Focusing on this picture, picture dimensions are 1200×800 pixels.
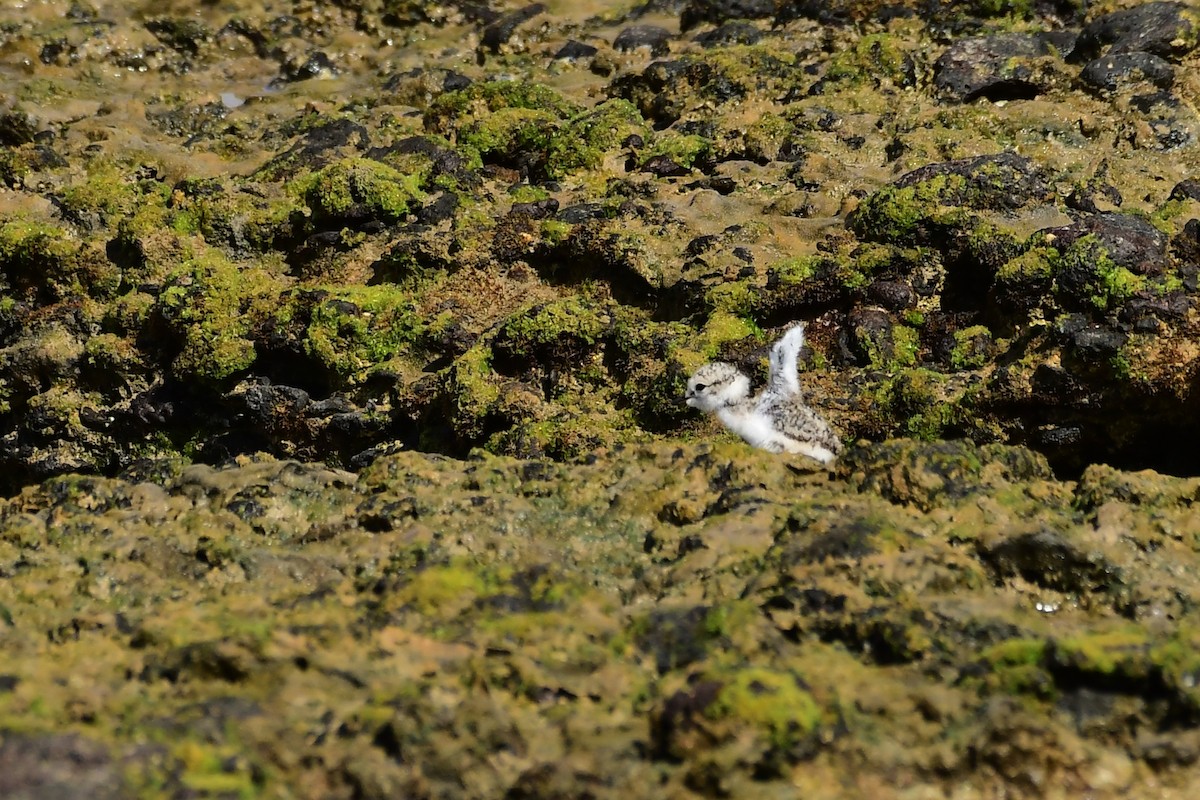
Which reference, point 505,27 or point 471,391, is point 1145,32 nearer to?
point 505,27

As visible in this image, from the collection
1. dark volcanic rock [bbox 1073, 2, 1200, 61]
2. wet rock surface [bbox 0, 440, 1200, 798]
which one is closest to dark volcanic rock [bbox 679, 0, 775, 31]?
dark volcanic rock [bbox 1073, 2, 1200, 61]

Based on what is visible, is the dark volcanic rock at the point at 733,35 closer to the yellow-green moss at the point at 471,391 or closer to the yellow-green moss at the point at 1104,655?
the yellow-green moss at the point at 471,391

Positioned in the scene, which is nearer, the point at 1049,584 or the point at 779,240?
the point at 1049,584

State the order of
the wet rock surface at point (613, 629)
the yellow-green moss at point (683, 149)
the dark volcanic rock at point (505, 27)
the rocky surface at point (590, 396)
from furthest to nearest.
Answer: the dark volcanic rock at point (505, 27)
the yellow-green moss at point (683, 149)
the rocky surface at point (590, 396)
the wet rock surface at point (613, 629)

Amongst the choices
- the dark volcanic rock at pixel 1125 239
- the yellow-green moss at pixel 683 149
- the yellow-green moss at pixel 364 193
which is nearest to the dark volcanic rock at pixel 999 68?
the yellow-green moss at pixel 683 149

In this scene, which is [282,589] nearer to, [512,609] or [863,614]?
[512,609]

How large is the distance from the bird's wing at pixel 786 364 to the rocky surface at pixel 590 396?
112mm

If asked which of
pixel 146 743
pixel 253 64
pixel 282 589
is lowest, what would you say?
pixel 282 589

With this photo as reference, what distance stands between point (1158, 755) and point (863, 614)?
818 mm

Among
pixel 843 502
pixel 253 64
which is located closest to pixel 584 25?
pixel 253 64

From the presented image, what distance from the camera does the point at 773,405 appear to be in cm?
514

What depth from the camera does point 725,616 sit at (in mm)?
3010

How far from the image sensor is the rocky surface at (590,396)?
101 inches

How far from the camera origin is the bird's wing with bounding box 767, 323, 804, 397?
5.23 m
